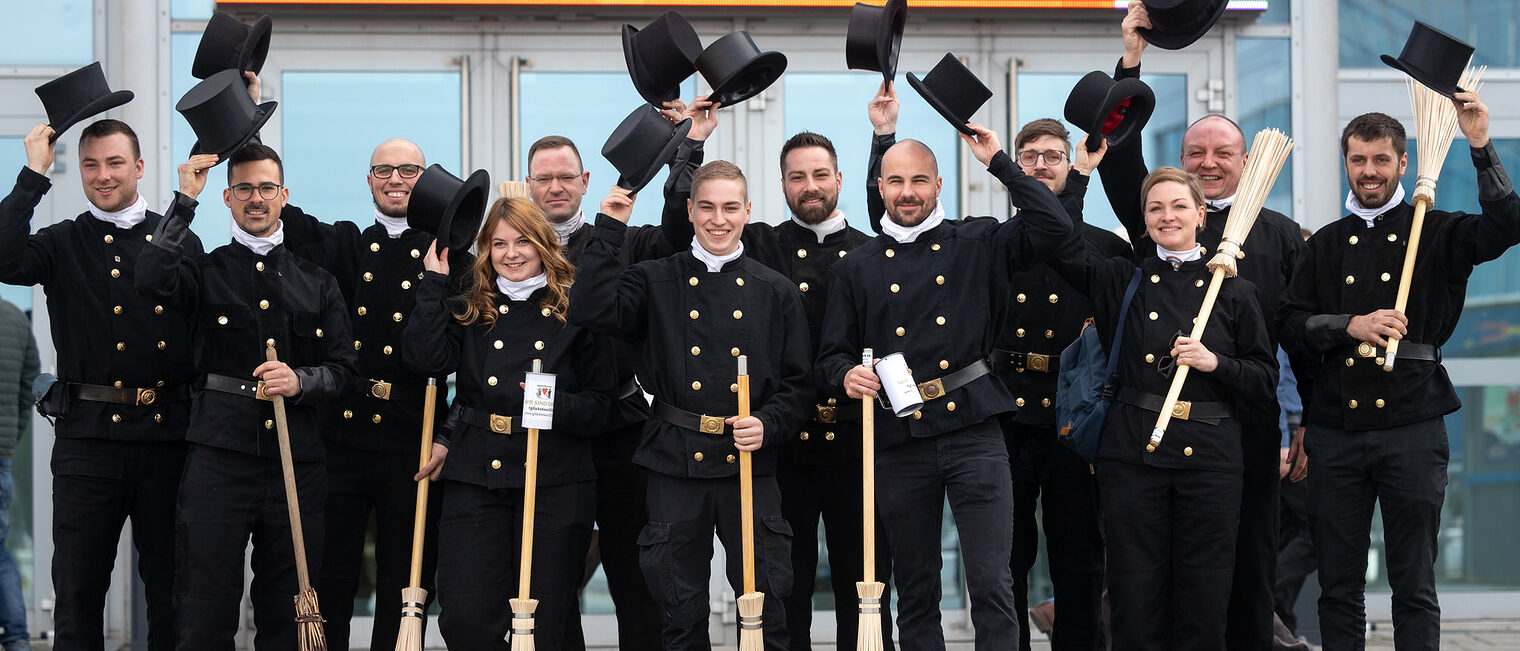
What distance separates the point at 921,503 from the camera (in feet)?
17.1

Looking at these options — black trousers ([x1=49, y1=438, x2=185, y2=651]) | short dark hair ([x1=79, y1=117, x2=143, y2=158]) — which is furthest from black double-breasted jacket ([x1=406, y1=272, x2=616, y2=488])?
short dark hair ([x1=79, y1=117, x2=143, y2=158])

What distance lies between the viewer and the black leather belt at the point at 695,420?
17.2 feet

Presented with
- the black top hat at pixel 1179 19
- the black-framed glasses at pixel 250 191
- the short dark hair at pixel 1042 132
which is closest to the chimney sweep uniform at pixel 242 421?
A: the black-framed glasses at pixel 250 191

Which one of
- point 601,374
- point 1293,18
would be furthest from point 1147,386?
point 1293,18

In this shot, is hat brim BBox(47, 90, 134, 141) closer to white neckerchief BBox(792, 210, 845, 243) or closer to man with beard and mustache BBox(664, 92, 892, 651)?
man with beard and mustache BBox(664, 92, 892, 651)

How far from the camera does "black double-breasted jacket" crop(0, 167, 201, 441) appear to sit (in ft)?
18.2

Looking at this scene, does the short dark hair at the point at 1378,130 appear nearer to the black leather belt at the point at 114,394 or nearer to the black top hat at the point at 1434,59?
the black top hat at the point at 1434,59

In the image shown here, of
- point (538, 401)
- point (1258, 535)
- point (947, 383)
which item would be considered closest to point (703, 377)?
point (538, 401)

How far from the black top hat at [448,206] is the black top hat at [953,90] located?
1.65 metres

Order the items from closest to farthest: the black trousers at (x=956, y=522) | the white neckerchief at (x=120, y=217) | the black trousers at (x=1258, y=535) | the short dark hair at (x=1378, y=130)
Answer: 1. the black trousers at (x=956, y=522)
2. the short dark hair at (x=1378, y=130)
3. the black trousers at (x=1258, y=535)
4. the white neckerchief at (x=120, y=217)

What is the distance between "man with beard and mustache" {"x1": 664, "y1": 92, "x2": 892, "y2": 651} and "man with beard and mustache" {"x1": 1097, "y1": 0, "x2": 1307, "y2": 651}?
3.52 ft

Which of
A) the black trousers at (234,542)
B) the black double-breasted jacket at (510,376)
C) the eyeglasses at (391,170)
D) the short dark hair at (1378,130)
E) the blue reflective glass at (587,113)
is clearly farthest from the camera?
the blue reflective glass at (587,113)

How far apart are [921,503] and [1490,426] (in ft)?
14.0

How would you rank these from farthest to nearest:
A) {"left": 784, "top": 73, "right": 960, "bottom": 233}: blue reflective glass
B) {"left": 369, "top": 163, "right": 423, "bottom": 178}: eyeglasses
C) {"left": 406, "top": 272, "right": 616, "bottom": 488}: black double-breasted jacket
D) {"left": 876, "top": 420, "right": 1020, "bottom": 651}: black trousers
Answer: {"left": 784, "top": 73, "right": 960, "bottom": 233}: blue reflective glass < {"left": 369, "top": 163, "right": 423, "bottom": 178}: eyeglasses < {"left": 406, "top": 272, "right": 616, "bottom": 488}: black double-breasted jacket < {"left": 876, "top": 420, "right": 1020, "bottom": 651}: black trousers
